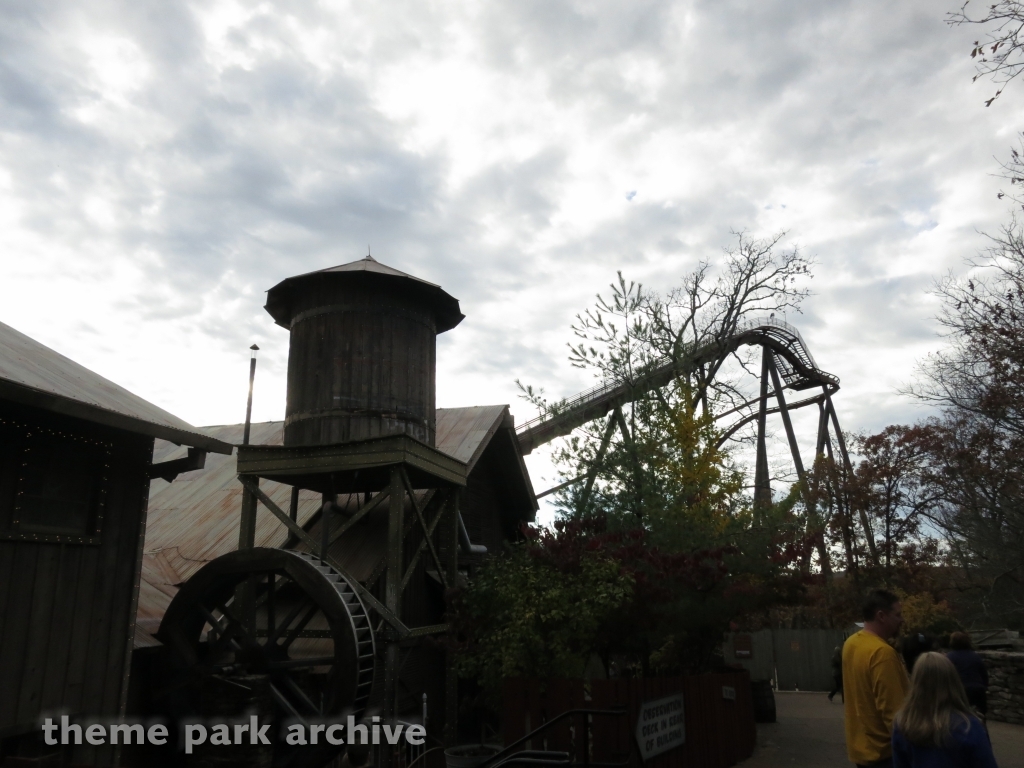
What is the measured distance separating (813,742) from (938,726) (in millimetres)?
10535

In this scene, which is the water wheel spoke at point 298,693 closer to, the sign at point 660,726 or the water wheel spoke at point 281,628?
the water wheel spoke at point 281,628

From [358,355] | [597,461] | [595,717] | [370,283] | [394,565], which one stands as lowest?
[595,717]

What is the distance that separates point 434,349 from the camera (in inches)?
497

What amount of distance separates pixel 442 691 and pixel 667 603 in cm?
517

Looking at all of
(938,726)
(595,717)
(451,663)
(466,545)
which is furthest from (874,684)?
(466,545)

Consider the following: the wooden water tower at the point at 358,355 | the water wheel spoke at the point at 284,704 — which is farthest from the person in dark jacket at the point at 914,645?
the water wheel spoke at the point at 284,704

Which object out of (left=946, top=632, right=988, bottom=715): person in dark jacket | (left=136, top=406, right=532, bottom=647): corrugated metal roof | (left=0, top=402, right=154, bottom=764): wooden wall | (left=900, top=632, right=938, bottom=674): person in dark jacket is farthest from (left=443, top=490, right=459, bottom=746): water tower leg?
(left=946, top=632, right=988, bottom=715): person in dark jacket

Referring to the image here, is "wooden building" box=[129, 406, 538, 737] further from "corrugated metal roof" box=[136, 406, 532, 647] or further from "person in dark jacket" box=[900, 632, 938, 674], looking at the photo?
"person in dark jacket" box=[900, 632, 938, 674]

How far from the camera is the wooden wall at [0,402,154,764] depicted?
20.1 feet

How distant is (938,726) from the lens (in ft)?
Result: 11.9

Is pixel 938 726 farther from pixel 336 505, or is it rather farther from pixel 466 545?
pixel 466 545

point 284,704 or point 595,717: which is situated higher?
point 284,704

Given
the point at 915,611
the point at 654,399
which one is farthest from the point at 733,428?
the point at 654,399

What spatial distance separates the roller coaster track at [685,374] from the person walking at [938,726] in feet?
41.4
